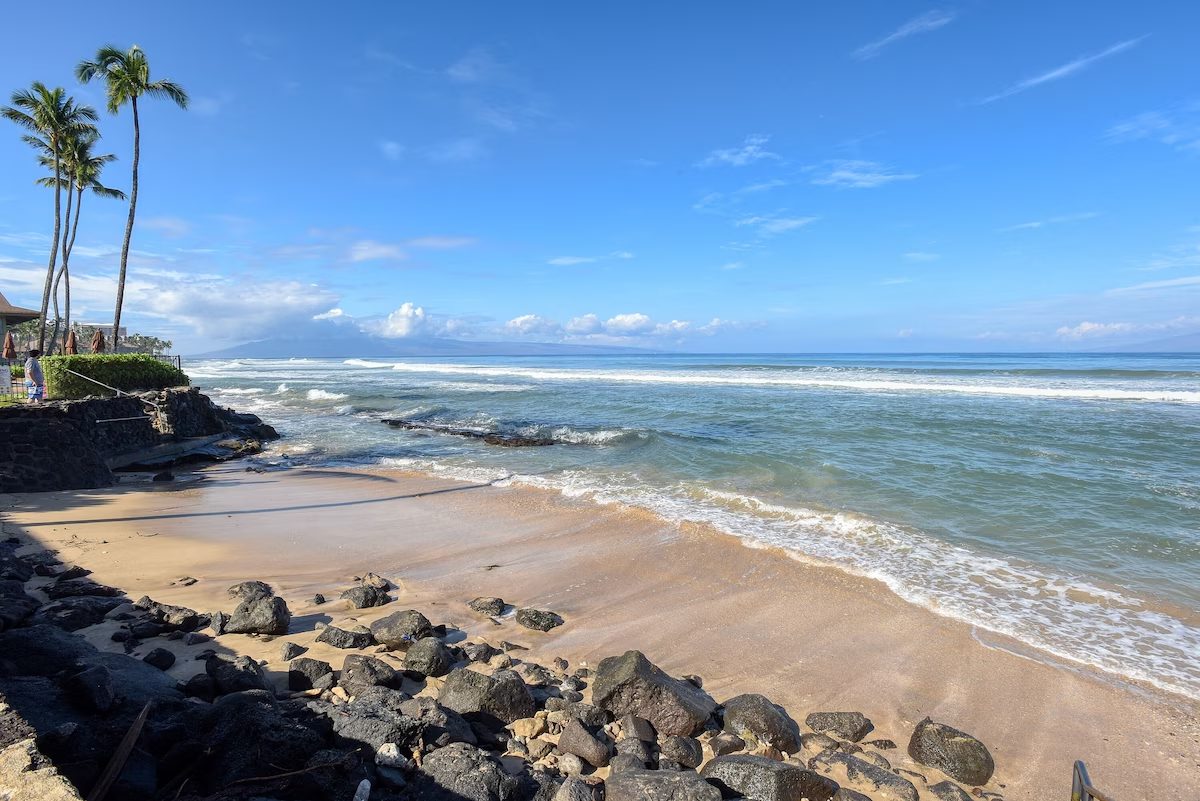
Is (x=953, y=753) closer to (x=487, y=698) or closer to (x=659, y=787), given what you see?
(x=659, y=787)

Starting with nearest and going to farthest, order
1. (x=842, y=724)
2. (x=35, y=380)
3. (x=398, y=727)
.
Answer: (x=398, y=727)
(x=842, y=724)
(x=35, y=380)

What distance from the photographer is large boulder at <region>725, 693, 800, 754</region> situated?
13.5 feet

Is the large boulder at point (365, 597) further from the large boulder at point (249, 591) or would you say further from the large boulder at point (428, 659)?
the large boulder at point (428, 659)

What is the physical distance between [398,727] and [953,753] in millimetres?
3811

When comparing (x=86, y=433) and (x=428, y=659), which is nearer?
(x=428, y=659)

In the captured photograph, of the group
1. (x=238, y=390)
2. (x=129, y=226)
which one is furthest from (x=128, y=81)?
(x=238, y=390)

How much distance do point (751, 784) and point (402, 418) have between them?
2356 cm

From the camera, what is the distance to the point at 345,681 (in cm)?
452

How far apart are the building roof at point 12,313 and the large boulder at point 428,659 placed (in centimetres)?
3025

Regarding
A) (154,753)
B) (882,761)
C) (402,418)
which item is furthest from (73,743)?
(402,418)

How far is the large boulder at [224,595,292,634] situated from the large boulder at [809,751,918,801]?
487 cm

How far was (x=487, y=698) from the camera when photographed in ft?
14.0

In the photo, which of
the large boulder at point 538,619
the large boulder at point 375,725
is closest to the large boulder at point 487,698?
the large boulder at point 375,725

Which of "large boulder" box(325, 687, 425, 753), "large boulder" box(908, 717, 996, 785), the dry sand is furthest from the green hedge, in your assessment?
"large boulder" box(908, 717, 996, 785)
